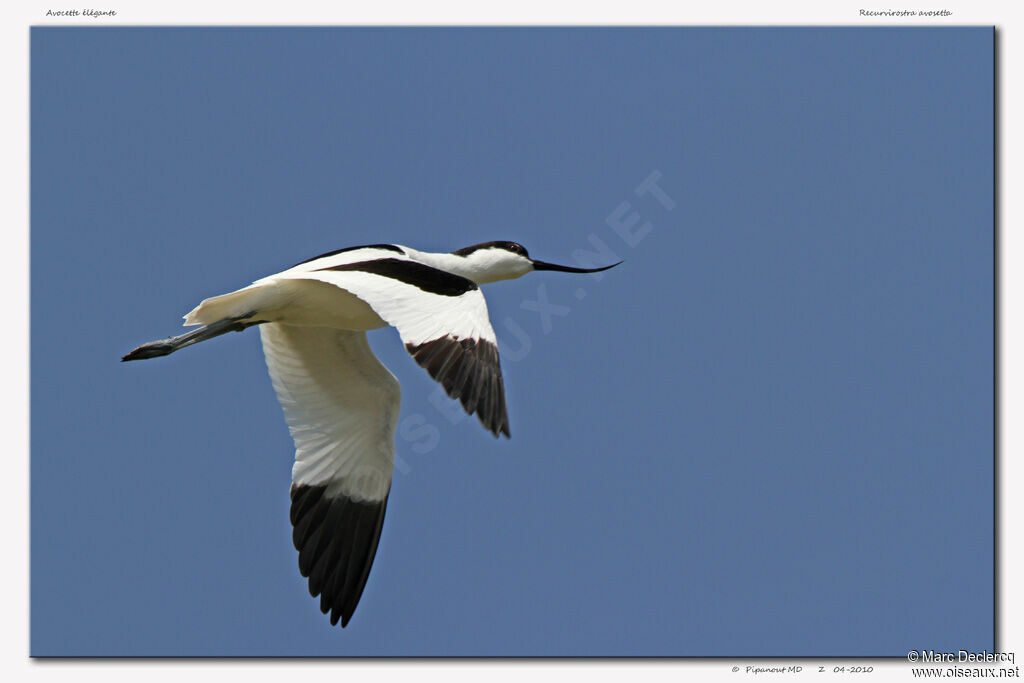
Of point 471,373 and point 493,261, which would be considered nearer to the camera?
point 471,373

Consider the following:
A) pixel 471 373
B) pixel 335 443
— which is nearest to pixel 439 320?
pixel 471 373

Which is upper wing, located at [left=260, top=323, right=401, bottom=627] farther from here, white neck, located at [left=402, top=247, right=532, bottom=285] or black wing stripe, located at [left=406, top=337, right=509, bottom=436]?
black wing stripe, located at [left=406, top=337, right=509, bottom=436]

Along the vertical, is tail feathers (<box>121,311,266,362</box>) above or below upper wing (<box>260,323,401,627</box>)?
above

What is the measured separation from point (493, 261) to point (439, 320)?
7.33 ft

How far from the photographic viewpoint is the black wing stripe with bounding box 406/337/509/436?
6.21 metres

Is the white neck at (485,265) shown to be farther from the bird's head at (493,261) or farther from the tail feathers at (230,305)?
the tail feathers at (230,305)

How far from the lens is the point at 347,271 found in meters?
7.46

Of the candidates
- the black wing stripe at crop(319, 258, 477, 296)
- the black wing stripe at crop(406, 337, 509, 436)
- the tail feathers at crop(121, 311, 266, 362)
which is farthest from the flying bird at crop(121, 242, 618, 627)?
the black wing stripe at crop(406, 337, 509, 436)

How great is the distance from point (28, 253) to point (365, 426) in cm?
234

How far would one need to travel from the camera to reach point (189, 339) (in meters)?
7.99

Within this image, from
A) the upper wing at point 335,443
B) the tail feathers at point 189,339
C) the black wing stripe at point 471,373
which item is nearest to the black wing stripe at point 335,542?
the upper wing at point 335,443

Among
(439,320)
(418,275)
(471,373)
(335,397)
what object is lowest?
(335,397)

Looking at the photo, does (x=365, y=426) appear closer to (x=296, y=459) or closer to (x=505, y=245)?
(x=296, y=459)

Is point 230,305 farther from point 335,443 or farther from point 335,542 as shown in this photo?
point 335,542
